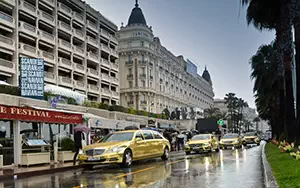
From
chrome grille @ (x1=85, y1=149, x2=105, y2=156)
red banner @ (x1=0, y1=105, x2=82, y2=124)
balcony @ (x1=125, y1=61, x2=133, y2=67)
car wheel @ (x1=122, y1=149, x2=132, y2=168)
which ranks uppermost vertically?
balcony @ (x1=125, y1=61, x2=133, y2=67)

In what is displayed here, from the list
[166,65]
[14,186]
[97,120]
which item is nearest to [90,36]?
[166,65]

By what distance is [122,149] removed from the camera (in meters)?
16.9

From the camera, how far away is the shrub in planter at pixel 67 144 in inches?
872

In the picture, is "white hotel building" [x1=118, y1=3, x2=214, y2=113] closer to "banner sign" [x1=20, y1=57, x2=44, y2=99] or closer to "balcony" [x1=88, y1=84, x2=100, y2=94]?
"balcony" [x1=88, y1=84, x2=100, y2=94]

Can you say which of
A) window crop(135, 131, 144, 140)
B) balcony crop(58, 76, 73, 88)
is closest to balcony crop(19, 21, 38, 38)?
balcony crop(58, 76, 73, 88)

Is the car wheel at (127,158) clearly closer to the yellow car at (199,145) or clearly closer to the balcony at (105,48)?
the yellow car at (199,145)

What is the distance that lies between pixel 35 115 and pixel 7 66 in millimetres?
26755

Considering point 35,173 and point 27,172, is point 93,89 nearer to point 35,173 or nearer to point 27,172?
point 35,173

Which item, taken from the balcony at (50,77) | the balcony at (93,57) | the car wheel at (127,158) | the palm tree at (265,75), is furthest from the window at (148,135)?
the balcony at (93,57)

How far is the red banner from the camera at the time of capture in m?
18.0

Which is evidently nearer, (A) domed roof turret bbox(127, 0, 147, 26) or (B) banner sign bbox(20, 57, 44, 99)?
(B) banner sign bbox(20, 57, 44, 99)

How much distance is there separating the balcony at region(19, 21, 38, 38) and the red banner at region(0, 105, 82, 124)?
2737 cm

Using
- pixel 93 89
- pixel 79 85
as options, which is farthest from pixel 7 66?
pixel 93 89

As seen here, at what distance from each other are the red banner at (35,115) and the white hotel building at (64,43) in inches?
929
